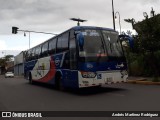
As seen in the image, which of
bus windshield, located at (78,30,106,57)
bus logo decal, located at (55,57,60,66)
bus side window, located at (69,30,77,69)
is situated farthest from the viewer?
bus logo decal, located at (55,57,60,66)

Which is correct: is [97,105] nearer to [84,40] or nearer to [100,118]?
[100,118]

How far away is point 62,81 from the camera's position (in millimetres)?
15453

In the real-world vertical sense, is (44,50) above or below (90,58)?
above

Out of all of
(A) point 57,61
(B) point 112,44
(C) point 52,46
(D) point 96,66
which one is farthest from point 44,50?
(D) point 96,66

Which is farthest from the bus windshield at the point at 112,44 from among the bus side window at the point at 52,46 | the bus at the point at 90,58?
the bus side window at the point at 52,46

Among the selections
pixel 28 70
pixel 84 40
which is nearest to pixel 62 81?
pixel 84 40

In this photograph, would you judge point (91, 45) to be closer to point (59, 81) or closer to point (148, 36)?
point (59, 81)

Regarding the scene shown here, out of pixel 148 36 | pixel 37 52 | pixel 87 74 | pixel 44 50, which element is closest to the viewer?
pixel 87 74

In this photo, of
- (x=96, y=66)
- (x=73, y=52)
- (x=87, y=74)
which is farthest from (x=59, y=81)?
(x=96, y=66)

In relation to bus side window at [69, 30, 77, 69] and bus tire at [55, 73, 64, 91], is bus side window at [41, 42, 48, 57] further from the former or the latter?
bus side window at [69, 30, 77, 69]

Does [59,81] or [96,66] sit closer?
[96,66]

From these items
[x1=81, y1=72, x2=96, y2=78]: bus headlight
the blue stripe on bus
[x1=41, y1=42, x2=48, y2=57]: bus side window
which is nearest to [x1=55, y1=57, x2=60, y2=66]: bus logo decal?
[x1=41, y1=42, x2=48, y2=57]: bus side window

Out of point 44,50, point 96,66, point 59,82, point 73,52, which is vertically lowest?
point 59,82

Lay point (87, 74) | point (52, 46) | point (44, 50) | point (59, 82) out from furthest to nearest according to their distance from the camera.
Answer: point (44, 50)
point (52, 46)
point (59, 82)
point (87, 74)
